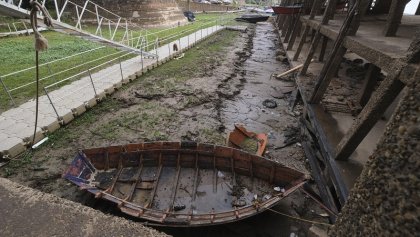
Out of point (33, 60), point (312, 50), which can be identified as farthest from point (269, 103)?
point (33, 60)

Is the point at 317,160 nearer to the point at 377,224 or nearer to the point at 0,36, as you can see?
the point at 377,224

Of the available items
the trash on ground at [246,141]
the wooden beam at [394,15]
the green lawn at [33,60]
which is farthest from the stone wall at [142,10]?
the wooden beam at [394,15]

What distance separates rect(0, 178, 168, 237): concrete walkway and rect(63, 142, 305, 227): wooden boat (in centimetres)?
151

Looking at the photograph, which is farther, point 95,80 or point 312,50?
point 95,80

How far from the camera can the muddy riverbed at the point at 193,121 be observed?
5905mm

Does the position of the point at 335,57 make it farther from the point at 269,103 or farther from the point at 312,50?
the point at 269,103

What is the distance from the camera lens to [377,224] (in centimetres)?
165

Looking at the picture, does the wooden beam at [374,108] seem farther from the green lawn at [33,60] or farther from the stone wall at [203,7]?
the stone wall at [203,7]

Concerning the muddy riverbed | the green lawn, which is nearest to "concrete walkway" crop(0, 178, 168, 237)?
the muddy riverbed

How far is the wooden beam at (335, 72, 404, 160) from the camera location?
394cm

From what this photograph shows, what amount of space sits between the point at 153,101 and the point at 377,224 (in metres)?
9.69

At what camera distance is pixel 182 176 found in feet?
21.4

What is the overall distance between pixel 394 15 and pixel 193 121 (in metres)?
6.46

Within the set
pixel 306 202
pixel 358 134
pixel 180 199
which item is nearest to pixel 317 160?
pixel 306 202
